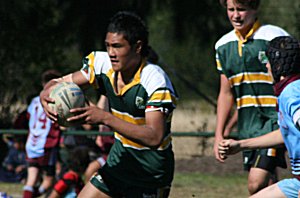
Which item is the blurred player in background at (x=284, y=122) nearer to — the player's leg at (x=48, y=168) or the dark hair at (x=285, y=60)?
the dark hair at (x=285, y=60)

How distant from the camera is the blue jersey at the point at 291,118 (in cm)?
611

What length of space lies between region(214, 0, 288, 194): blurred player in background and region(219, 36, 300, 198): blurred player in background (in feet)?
3.99

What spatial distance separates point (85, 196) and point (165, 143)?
2.58 ft

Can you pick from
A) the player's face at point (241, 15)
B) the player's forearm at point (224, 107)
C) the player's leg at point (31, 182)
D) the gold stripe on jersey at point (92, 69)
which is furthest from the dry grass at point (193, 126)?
the gold stripe on jersey at point (92, 69)

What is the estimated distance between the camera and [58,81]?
7.13 metres

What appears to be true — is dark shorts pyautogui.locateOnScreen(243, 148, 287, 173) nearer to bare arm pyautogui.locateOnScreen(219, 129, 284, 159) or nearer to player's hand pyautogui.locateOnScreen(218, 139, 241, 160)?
bare arm pyautogui.locateOnScreen(219, 129, 284, 159)

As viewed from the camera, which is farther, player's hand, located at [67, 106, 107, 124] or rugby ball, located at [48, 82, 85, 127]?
rugby ball, located at [48, 82, 85, 127]

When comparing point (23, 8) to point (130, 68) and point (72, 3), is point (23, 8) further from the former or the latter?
point (130, 68)

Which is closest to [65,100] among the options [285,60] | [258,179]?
[285,60]

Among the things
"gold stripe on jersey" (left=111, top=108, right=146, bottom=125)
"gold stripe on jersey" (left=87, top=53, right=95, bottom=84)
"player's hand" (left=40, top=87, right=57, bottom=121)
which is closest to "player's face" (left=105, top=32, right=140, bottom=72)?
"gold stripe on jersey" (left=87, top=53, right=95, bottom=84)

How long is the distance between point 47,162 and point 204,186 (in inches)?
91.0

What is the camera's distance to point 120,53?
6832 millimetres

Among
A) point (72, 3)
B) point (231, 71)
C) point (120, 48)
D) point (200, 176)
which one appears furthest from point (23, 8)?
point (120, 48)

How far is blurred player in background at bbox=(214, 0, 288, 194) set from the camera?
8.00 m
